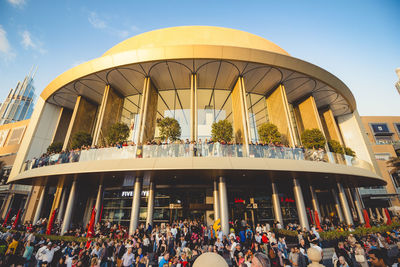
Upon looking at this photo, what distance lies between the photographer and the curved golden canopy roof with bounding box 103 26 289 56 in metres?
19.2

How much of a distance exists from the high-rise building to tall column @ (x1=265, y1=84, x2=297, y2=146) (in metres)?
170

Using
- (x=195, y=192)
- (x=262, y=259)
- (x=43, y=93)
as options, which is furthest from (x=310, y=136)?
(x=43, y=93)

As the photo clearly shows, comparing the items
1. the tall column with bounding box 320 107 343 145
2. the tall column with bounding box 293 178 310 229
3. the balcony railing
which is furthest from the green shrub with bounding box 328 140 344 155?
the tall column with bounding box 293 178 310 229

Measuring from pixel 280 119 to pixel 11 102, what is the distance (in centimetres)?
18339

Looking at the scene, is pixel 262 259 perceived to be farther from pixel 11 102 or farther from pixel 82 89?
pixel 11 102

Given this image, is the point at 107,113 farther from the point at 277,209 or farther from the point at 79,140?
the point at 277,209

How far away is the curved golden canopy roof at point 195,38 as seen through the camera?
19.2 meters

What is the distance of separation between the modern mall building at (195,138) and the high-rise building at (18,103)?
154176mm

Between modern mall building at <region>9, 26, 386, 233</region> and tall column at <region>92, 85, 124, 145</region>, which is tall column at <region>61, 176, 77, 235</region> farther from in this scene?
tall column at <region>92, 85, 124, 145</region>

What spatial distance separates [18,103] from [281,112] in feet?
598

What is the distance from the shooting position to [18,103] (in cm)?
13125

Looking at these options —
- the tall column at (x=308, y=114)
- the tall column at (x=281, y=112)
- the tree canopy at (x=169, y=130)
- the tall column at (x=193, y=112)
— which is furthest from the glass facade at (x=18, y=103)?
the tall column at (x=308, y=114)

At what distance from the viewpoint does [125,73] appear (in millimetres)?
17000

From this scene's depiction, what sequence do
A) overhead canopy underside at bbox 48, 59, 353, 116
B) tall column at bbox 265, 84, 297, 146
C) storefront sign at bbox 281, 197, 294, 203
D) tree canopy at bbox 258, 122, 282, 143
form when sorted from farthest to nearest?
1. storefront sign at bbox 281, 197, 294, 203
2. tall column at bbox 265, 84, 297, 146
3. overhead canopy underside at bbox 48, 59, 353, 116
4. tree canopy at bbox 258, 122, 282, 143
